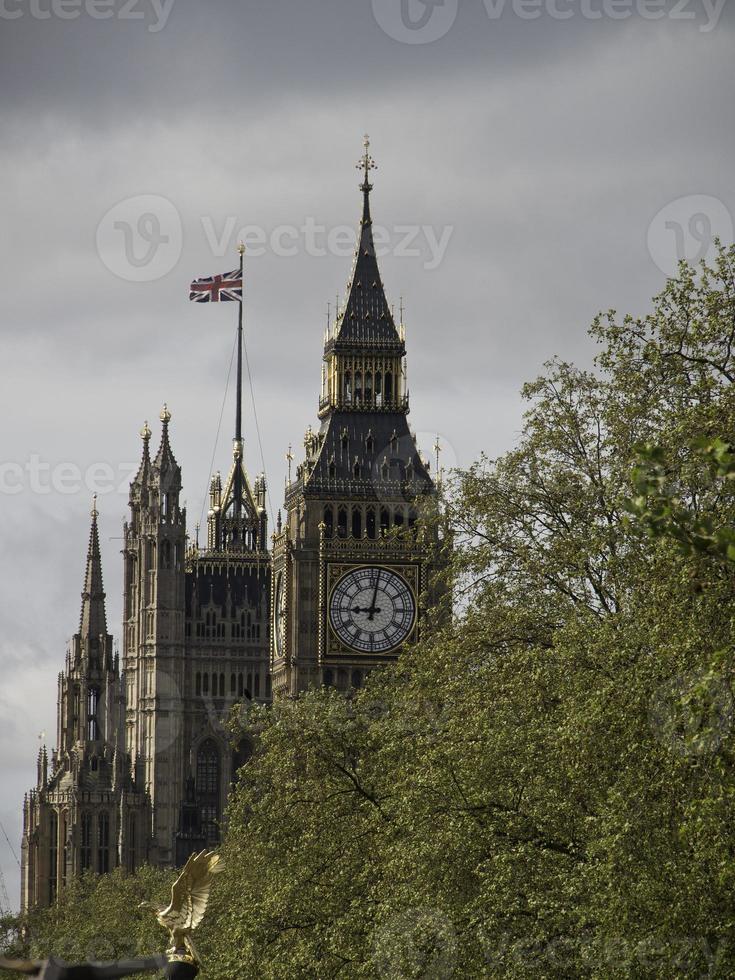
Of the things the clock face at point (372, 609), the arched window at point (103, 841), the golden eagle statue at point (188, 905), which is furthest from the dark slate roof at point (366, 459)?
the arched window at point (103, 841)

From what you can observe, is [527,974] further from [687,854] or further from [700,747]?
[700,747]

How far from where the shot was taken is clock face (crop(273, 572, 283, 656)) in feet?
403

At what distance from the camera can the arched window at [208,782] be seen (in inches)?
7598

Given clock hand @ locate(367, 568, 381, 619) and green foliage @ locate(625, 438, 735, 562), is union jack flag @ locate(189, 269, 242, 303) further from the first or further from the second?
green foliage @ locate(625, 438, 735, 562)

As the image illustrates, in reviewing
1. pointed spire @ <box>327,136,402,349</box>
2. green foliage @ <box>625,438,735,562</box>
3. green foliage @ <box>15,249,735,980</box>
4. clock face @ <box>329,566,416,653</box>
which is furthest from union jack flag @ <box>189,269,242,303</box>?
green foliage @ <box>625,438,735,562</box>

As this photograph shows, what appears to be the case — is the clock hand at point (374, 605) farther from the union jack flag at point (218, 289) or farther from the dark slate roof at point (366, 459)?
the union jack flag at point (218, 289)

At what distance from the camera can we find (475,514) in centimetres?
5903

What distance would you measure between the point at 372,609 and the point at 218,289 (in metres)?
48.6

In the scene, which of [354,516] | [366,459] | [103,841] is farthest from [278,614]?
[103,841]

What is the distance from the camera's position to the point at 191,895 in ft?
139

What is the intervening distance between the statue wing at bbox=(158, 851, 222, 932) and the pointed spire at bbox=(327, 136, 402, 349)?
79570 mm

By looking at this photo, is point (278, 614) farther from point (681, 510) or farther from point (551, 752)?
point (681, 510)

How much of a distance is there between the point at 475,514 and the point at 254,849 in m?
16.5

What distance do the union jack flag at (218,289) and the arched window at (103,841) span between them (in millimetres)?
51465
